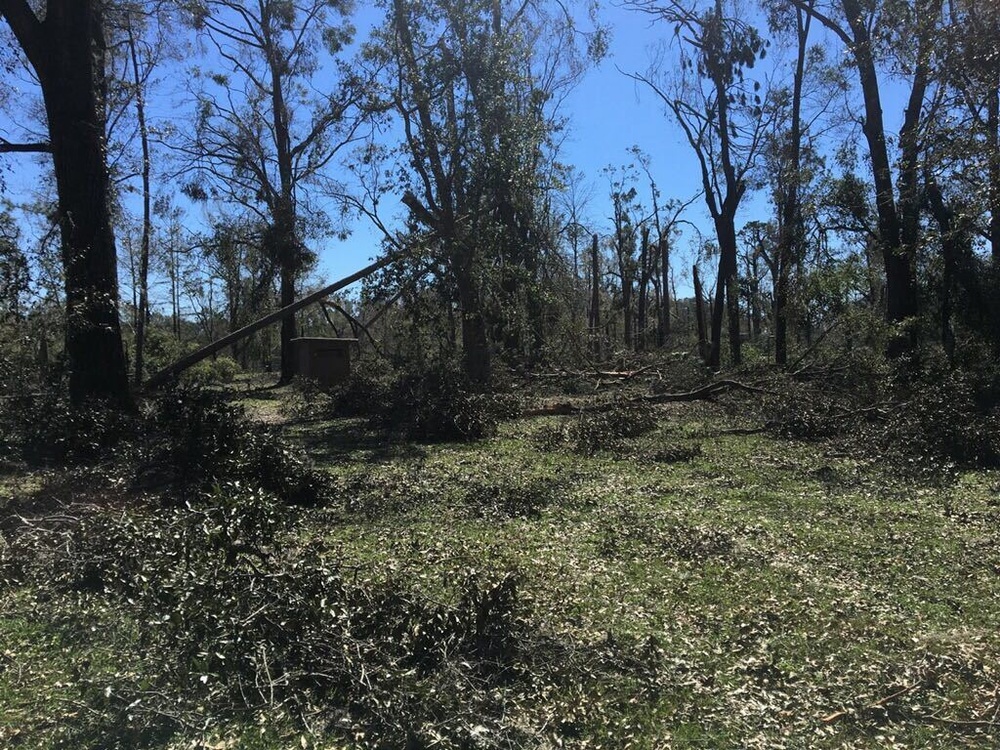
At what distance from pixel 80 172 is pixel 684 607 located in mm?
9148

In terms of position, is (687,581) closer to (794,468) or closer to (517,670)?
(517,670)

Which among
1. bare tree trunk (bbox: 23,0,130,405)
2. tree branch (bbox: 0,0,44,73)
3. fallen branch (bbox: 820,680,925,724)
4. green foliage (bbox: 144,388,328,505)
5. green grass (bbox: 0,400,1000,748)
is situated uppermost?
tree branch (bbox: 0,0,44,73)

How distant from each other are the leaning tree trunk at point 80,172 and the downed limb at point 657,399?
7.19 m

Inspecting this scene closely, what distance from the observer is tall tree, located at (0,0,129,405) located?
8.73 m

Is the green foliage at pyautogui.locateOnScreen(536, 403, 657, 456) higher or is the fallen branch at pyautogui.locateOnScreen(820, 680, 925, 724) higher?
the green foliage at pyautogui.locateOnScreen(536, 403, 657, 456)

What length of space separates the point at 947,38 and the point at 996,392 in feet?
17.3

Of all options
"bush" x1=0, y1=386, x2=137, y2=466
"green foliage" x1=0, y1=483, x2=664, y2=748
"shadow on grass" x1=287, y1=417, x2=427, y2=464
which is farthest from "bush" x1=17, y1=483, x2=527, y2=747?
"shadow on grass" x1=287, y1=417, x2=427, y2=464

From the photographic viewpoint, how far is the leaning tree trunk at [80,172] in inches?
345

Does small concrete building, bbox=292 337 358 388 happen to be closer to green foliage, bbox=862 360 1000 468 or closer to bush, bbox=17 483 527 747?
green foliage, bbox=862 360 1000 468

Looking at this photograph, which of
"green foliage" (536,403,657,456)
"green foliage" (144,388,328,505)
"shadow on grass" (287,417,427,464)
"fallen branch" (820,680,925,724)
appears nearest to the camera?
"fallen branch" (820,680,925,724)

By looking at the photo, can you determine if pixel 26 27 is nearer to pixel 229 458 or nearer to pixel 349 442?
pixel 229 458

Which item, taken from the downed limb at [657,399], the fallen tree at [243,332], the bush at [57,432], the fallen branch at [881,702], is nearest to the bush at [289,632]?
the fallen branch at [881,702]

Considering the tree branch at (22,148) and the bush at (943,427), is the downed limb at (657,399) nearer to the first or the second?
the bush at (943,427)

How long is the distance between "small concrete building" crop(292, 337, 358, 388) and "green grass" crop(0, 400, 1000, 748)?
11923mm
